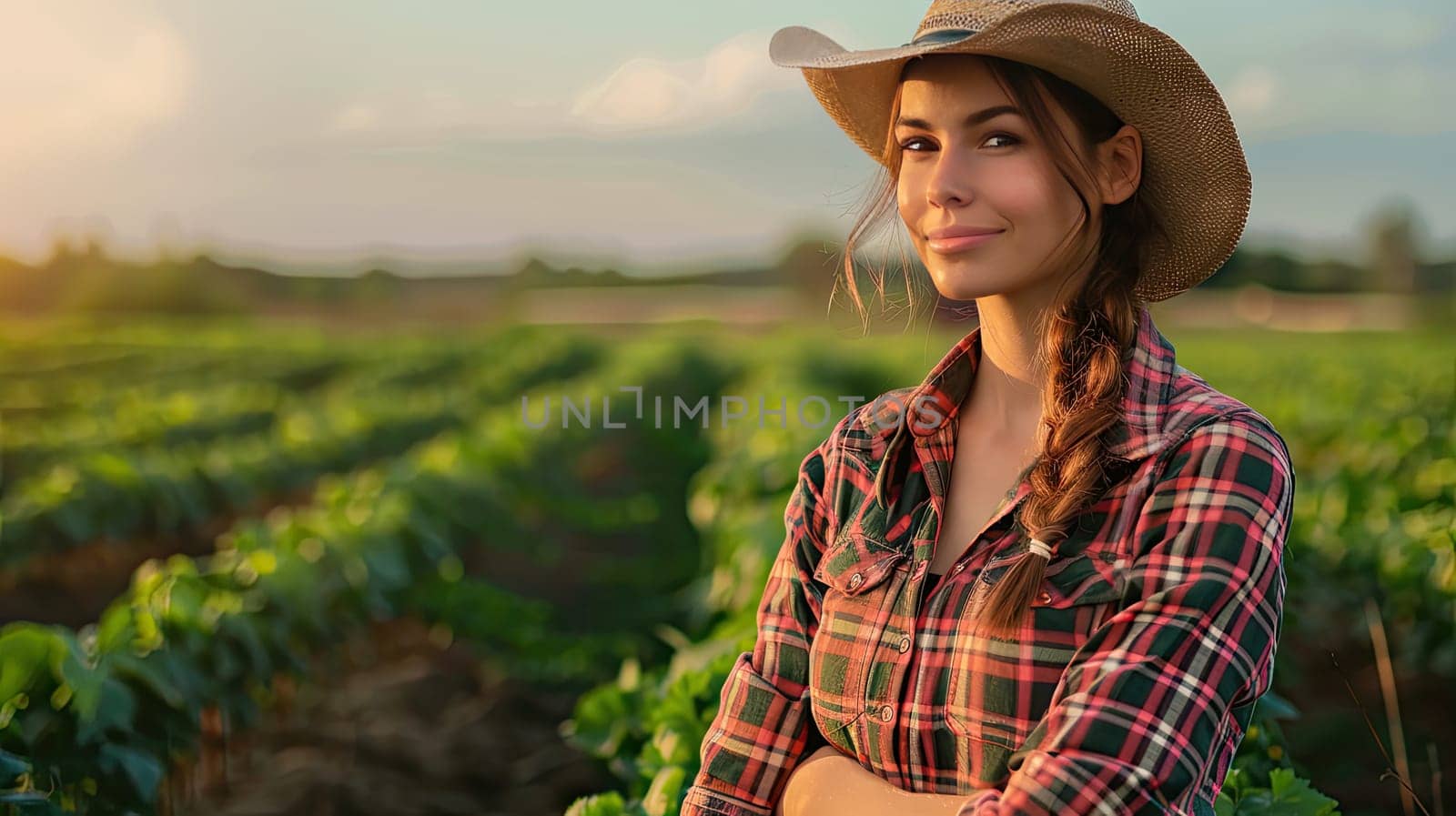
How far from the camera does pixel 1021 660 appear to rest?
1.41 metres

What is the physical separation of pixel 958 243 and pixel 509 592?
5.29 m

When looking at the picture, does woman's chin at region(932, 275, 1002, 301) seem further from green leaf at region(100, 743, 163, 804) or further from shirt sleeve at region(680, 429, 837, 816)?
green leaf at region(100, 743, 163, 804)

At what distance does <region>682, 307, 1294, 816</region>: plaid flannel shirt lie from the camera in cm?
128

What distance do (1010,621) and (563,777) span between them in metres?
3.52

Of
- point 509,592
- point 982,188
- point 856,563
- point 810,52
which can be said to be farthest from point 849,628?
point 509,592

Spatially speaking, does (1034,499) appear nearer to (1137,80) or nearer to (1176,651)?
(1176,651)

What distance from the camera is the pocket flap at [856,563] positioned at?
1577mm

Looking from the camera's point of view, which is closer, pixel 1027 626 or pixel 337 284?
pixel 1027 626

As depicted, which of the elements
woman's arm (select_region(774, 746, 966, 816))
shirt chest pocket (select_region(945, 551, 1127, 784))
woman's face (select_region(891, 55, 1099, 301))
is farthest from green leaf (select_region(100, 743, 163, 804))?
woman's face (select_region(891, 55, 1099, 301))

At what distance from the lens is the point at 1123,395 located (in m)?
1.47

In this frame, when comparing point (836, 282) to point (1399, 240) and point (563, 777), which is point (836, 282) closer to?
point (563, 777)

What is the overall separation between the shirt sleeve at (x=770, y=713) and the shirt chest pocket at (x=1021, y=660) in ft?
0.86

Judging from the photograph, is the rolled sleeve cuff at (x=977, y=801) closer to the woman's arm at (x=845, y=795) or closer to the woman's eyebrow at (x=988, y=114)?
the woman's arm at (x=845, y=795)

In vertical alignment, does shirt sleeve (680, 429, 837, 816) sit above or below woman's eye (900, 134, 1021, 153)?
below
